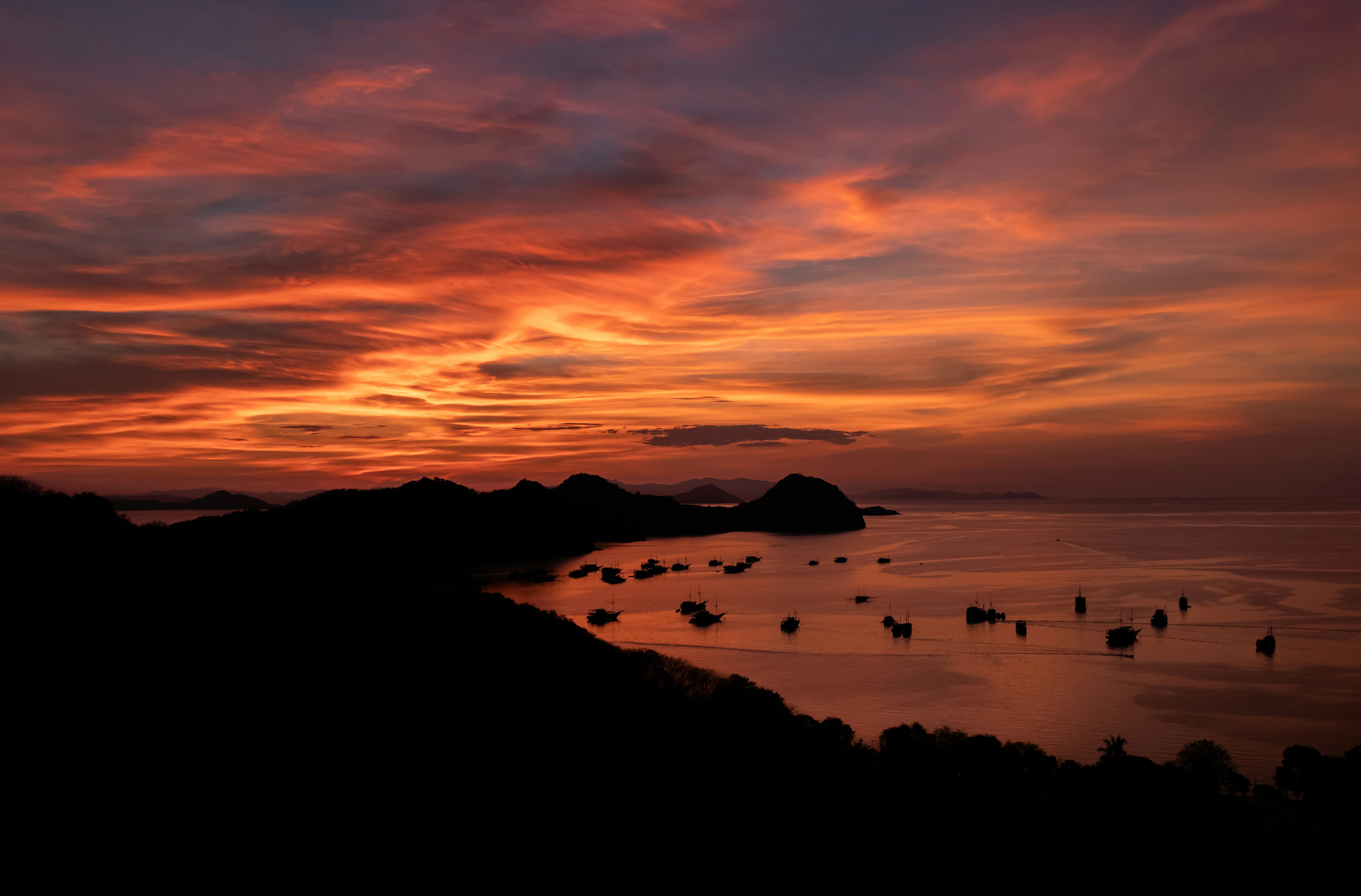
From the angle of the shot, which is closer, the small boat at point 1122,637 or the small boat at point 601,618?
the small boat at point 1122,637

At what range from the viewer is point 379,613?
155 feet

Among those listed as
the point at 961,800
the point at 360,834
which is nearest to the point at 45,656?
the point at 360,834

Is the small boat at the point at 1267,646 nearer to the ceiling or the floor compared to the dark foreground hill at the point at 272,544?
nearer to the floor

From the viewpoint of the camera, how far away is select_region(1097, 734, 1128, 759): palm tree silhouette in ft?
134

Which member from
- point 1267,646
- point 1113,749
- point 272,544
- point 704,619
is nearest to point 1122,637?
point 1267,646

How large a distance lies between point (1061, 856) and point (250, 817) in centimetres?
2637

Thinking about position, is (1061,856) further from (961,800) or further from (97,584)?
(97,584)

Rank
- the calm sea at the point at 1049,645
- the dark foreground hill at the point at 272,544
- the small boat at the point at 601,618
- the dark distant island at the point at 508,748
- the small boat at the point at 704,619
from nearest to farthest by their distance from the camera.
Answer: the dark distant island at the point at 508,748 → the dark foreground hill at the point at 272,544 → the calm sea at the point at 1049,645 → the small boat at the point at 704,619 → the small boat at the point at 601,618

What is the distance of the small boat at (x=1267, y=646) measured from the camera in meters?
72.0

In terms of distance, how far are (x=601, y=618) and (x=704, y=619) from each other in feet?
42.3

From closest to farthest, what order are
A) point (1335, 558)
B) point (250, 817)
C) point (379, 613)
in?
point (250, 817) < point (379, 613) < point (1335, 558)

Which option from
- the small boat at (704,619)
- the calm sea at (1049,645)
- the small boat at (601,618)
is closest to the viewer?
the calm sea at (1049,645)

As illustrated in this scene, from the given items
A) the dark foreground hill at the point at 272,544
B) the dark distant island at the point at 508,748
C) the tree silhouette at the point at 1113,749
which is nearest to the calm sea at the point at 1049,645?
the tree silhouette at the point at 1113,749

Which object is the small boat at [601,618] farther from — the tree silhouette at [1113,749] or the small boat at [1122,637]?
the tree silhouette at [1113,749]
